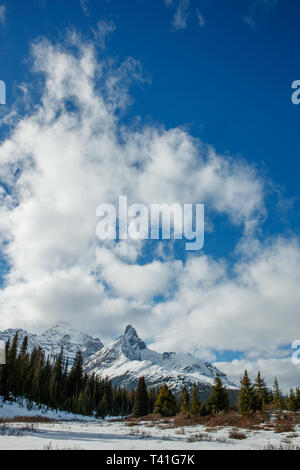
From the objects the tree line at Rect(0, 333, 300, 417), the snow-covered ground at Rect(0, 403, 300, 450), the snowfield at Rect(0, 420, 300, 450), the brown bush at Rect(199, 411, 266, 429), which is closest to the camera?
the snowfield at Rect(0, 420, 300, 450)

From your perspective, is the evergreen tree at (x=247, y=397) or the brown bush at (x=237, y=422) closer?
the brown bush at (x=237, y=422)

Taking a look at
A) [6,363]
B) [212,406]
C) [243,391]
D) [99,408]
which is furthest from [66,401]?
[243,391]

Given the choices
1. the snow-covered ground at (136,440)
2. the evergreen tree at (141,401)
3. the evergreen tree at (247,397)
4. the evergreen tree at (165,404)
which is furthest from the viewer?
the evergreen tree at (141,401)

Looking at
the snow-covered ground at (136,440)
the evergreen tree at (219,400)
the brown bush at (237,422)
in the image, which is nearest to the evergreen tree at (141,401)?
the evergreen tree at (219,400)

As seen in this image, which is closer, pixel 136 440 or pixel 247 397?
pixel 136 440

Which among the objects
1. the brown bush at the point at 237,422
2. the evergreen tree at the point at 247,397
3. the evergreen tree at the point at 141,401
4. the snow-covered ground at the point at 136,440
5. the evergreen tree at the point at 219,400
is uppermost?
the snow-covered ground at the point at 136,440

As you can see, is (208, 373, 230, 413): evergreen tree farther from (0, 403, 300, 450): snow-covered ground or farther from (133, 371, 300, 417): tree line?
(0, 403, 300, 450): snow-covered ground

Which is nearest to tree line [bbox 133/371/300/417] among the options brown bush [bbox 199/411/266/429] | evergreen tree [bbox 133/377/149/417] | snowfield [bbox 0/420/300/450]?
evergreen tree [bbox 133/377/149/417]

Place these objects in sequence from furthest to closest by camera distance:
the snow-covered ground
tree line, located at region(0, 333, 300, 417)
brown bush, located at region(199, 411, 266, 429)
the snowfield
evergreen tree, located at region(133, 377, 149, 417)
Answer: evergreen tree, located at region(133, 377, 149, 417) < tree line, located at region(0, 333, 300, 417) < brown bush, located at region(199, 411, 266, 429) < the snow-covered ground < the snowfield

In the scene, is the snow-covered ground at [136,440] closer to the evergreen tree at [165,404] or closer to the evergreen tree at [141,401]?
the evergreen tree at [165,404]

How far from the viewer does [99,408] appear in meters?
86.2

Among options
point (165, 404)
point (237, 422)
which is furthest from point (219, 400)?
point (237, 422)

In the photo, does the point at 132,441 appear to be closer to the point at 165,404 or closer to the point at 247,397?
the point at 247,397
